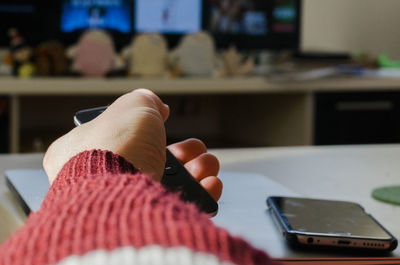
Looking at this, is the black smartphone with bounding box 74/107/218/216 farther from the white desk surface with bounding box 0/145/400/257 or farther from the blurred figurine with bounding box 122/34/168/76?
the blurred figurine with bounding box 122/34/168/76

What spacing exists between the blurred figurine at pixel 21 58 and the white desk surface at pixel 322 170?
101 centimetres

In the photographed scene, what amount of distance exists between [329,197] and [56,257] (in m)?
0.45

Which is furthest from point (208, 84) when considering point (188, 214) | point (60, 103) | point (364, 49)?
point (188, 214)

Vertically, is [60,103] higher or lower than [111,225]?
lower

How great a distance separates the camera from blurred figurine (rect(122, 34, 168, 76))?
1910 mm

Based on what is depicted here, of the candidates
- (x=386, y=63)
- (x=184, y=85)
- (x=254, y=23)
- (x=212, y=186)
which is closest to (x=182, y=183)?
(x=212, y=186)

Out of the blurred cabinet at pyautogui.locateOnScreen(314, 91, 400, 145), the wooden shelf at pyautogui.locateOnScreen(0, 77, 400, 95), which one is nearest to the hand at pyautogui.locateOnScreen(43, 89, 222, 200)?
the wooden shelf at pyautogui.locateOnScreen(0, 77, 400, 95)

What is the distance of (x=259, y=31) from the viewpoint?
225 centimetres

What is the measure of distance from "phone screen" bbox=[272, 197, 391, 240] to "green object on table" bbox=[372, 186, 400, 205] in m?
0.09

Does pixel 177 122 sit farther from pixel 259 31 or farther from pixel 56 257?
pixel 56 257

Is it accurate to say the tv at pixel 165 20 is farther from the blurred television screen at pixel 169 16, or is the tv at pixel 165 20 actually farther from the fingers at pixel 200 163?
the fingers at pixel 200 163

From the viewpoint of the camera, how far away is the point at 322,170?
757mm

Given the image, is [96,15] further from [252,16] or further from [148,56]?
[252,16]

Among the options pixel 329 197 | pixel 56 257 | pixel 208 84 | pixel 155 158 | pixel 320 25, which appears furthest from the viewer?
pixel 320 25
